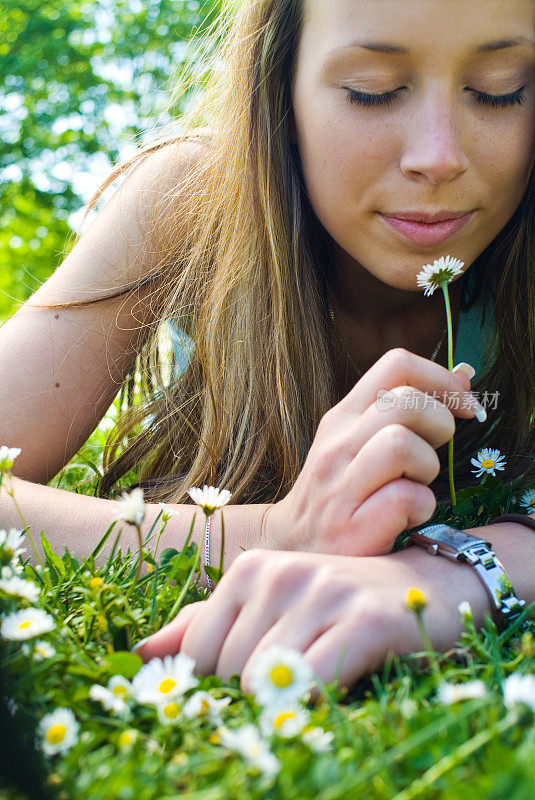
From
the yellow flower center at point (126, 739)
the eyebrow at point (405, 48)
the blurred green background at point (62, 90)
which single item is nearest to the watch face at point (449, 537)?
the yellow flower center at point (126, 739)

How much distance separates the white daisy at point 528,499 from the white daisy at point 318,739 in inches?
46.5

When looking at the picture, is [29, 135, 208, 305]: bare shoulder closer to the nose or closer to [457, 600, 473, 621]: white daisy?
the nose

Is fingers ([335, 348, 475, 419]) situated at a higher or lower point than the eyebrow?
lower

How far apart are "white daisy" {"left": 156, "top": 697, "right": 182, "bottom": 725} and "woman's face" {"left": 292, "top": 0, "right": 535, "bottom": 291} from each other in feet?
4.44

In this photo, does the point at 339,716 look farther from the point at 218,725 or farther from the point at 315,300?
the point at 315,300

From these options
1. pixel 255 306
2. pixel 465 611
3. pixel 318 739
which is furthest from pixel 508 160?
pixel 318 739

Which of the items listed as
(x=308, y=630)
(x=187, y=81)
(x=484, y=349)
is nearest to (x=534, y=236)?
(x=484, y=349)

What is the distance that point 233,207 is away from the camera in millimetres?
2350

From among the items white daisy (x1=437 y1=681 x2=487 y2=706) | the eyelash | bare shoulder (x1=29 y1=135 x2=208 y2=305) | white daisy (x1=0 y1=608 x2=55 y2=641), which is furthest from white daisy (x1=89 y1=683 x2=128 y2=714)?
bare shoulder (x1=29 y1=135 x2=208 y2=305)

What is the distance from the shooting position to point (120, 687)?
Answer: 1018mm

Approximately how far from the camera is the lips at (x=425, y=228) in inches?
80.6

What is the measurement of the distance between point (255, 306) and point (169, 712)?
4.77ft

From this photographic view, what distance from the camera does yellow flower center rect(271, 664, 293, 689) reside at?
92cm

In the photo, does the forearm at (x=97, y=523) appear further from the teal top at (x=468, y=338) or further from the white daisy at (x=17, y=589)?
the teal top at (x=468, y=338)
